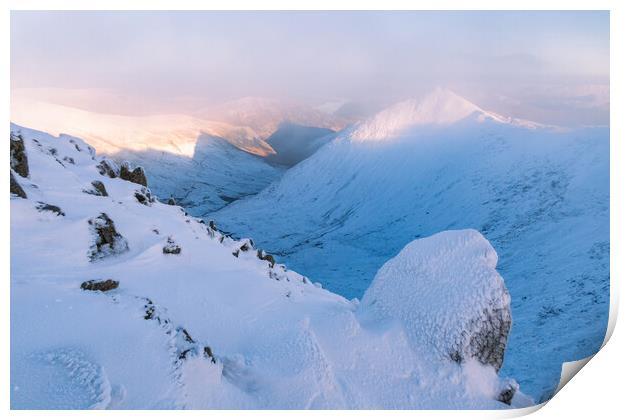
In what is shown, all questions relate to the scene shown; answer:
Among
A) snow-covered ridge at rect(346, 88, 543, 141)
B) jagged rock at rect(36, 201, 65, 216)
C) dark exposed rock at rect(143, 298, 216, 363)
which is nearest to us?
dark exposed rock at rect(143, 298, 216, 363)

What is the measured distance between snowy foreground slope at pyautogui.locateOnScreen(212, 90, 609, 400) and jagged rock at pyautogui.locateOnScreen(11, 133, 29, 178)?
9290 mm

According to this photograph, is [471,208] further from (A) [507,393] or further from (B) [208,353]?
(B) [208,353]

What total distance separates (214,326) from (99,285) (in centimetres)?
171

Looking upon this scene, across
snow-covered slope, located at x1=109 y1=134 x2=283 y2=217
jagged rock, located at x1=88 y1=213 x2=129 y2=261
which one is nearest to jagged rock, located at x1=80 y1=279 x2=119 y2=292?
jagged rock, located at x1=88 y1=213 x2=129 y2=261

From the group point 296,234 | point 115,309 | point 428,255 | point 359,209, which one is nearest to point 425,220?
point 359,209

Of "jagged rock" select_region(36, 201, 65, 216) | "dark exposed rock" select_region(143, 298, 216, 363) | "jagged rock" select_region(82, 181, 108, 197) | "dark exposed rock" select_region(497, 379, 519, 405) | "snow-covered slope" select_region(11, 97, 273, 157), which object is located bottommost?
"snow-covered slope" select_region(11, 97, 273, 157)

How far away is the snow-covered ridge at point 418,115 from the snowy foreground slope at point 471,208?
16 centimetres

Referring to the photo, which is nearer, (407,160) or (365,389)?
(365,389)

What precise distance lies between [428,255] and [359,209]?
30567 millimetres

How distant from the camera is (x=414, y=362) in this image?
6449mm

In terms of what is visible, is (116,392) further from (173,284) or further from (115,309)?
(173,284)

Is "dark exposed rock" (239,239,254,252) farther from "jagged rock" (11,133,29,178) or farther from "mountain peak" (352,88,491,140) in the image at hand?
"mountain peak" (352,88,491,140)

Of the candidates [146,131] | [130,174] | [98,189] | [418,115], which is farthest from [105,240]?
[146,131]

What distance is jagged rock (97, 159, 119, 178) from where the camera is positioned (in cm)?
1286
